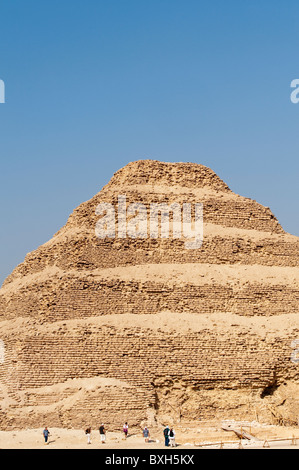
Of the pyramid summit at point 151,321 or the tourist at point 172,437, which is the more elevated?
the pyramid summit at point 151,321

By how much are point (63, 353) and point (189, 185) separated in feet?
43.6

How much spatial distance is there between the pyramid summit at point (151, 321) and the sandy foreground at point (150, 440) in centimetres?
74

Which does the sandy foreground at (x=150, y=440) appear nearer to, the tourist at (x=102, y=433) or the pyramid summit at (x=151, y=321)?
the tourist at (x=102, y=433)

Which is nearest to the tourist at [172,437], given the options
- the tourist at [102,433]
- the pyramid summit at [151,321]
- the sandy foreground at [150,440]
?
the sandy foreground at [150,440]

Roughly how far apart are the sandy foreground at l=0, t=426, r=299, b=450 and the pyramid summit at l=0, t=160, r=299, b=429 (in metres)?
0.74

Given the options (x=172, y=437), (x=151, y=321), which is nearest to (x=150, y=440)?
(x=172, y=437)

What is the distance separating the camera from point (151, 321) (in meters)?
39.7

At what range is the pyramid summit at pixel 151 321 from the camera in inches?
1468

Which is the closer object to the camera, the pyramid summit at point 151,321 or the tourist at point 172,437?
the tourist at point 172,437

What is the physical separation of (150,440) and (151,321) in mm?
6444

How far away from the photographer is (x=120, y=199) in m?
44.4

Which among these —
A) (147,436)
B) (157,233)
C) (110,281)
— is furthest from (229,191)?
(147,436)

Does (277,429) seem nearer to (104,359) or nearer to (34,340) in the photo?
(104,359)

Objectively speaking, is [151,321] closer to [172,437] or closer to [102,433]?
[102,433]
